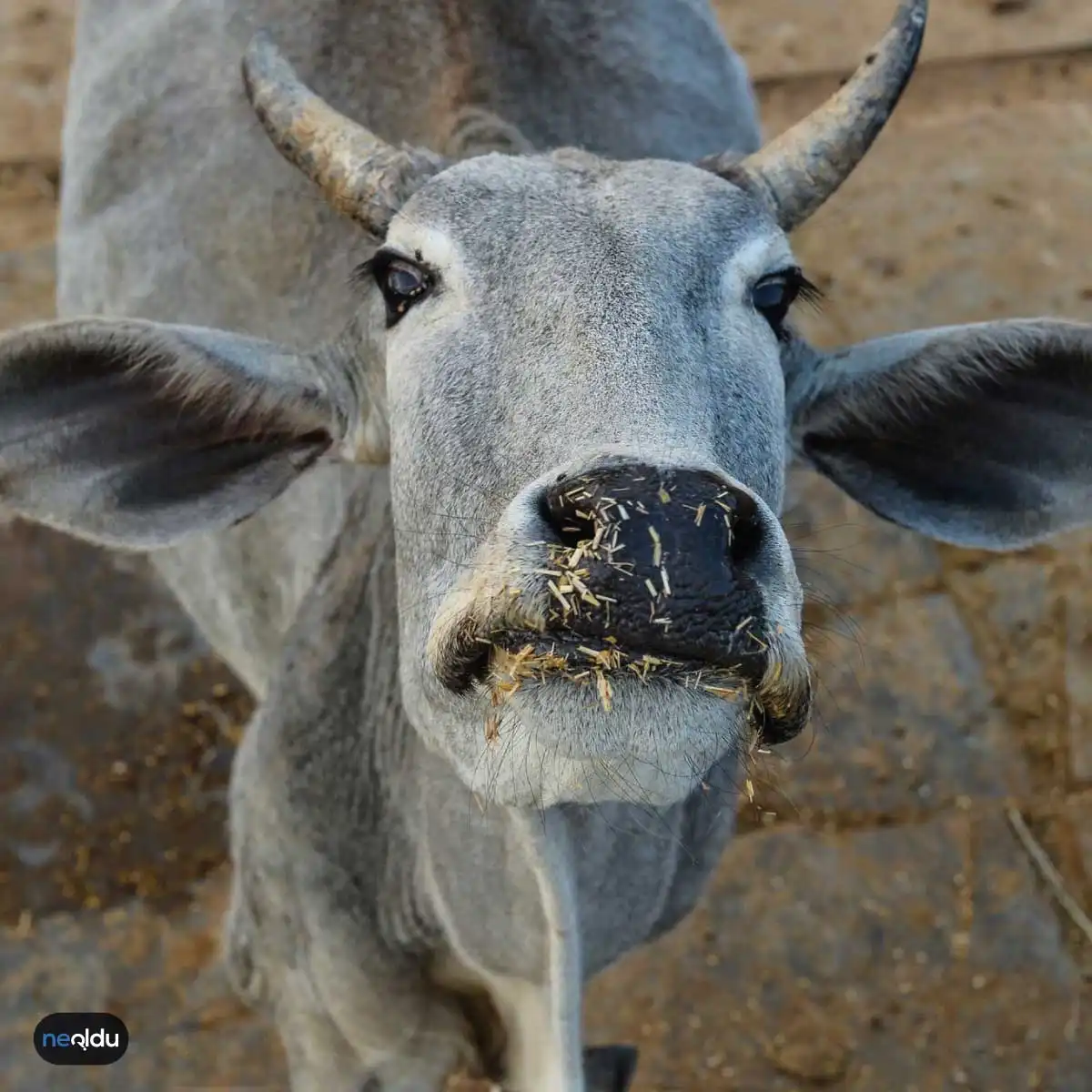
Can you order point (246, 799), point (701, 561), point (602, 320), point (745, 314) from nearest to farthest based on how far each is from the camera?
point (701, 561), point (602, 320), point (745, 314), point (246, 799)

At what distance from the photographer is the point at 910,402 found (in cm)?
244

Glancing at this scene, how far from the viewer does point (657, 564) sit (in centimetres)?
156

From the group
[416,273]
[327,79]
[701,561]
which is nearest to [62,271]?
[327,79]

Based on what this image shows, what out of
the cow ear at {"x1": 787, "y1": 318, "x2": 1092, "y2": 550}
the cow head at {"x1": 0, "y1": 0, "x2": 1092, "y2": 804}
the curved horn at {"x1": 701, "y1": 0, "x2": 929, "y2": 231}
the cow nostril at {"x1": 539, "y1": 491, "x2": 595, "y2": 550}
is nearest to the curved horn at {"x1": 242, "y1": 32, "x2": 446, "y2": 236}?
the cow head at {"x1": 0, "y1": 0, "x2": 1092, "y2": 804}

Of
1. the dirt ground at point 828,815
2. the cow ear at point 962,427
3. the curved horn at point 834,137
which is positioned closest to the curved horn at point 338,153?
the curved horn at point 834,137

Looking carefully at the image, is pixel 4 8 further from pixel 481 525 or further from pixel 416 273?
pixel 481 525

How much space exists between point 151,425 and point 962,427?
1.43 meters

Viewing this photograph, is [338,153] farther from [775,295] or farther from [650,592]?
[650,592]

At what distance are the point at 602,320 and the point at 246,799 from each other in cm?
140

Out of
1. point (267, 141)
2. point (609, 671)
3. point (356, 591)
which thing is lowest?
point (356, 591)

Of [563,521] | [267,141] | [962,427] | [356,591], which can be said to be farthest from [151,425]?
[962,427]

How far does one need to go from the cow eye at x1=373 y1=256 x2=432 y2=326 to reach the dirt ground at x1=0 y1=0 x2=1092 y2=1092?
1671 millimetres

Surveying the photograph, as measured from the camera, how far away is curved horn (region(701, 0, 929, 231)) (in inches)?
90.4

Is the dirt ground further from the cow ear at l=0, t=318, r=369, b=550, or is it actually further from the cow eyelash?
the cow ear at l=0, t=318, r=369, b=550
